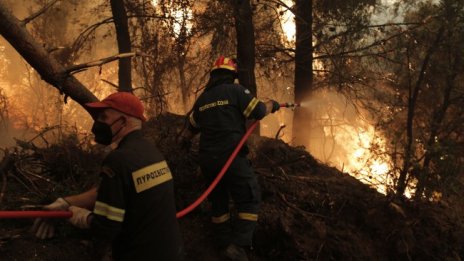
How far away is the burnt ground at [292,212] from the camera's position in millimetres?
4449

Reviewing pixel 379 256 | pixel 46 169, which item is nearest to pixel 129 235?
pixel 46 169

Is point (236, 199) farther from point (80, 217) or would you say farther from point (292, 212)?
point (80, 217)

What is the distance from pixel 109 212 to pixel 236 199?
218 cm

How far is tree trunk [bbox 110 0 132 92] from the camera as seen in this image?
9211mm

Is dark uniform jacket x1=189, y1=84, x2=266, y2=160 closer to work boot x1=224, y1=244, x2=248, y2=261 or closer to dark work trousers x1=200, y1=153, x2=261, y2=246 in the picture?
dark work trousers x1=200, y1=153, x2=261, y2=246

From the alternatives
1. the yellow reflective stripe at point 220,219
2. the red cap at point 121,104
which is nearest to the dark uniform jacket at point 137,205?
the red cap at point 121,104

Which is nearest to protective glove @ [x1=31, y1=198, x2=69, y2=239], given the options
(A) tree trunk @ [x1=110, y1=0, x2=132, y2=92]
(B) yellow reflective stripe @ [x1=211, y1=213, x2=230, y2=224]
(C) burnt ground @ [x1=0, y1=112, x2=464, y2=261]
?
(C) burnt ground @ [x1=0, y1=112, x2=464, y2=261]

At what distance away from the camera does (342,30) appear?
10.1m

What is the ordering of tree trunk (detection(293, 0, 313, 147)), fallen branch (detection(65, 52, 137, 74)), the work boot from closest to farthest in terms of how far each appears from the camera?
fallen branch (detection(65, 52, 137, 74))
the work boot
tree trunk (detection(293, 0, 313, 147))

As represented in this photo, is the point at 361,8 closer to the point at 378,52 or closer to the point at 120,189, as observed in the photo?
the point at 378,52

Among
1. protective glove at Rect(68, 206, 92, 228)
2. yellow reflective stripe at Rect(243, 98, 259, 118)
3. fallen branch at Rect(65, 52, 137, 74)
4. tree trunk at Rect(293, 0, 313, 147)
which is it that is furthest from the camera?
tree trunk at Rect(293, 0, 313, 147)

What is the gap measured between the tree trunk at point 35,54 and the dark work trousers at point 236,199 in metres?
1.66

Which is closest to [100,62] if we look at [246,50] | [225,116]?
[225,116]

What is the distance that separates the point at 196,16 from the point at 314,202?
5.31 metres
